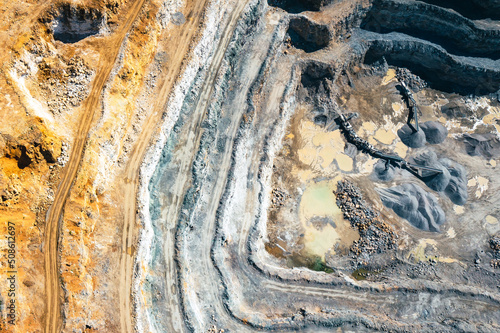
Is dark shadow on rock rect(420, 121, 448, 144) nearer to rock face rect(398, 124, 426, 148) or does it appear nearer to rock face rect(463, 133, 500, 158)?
rock face rect(398, 124, 426, 148)

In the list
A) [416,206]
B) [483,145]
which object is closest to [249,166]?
[416,206]

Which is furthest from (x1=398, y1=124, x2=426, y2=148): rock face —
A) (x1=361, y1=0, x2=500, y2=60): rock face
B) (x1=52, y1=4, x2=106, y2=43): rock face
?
(x1=52, y1=4, x2=106, y2=43): rock face

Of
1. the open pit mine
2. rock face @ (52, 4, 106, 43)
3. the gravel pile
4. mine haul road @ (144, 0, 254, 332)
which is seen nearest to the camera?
the open pit mine

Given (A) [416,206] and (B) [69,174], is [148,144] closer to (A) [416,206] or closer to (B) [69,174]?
(B) [69,174]

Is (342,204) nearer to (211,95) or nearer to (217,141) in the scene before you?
(217,141)

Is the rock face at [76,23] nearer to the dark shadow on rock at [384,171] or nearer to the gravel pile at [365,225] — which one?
the gravel pile at [365,225]

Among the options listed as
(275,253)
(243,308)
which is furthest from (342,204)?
(243,308)
